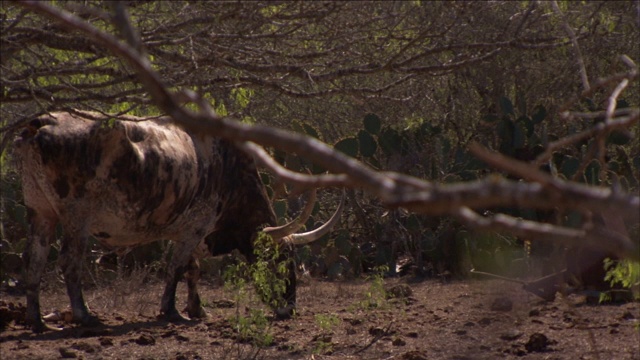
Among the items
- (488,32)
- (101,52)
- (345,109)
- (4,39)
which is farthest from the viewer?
(345,109)

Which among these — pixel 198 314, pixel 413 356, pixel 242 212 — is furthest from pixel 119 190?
pixel 413 356

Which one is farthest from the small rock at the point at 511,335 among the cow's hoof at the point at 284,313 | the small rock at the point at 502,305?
the cow's hoof at the point at 284,313

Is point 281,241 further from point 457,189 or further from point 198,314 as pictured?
point 457,189

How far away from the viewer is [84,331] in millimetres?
7219

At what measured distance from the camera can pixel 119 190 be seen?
7391 mm

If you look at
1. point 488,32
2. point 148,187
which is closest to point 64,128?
point 148,187

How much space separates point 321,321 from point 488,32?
407cm

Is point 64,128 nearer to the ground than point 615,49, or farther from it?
nearer to the ground

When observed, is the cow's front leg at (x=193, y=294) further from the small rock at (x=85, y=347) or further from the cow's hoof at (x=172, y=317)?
the small rock at (x=85, y=347)

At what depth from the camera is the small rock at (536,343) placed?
6.54 metres

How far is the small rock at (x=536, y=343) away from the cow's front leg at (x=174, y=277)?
9.95 feet

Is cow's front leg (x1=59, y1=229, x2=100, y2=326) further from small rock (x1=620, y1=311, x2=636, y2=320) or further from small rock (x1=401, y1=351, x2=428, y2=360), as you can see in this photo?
small rock (x1=620, y1=311, x2=636, y2=320)

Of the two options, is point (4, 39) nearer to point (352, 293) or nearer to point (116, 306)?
point (116, 306)

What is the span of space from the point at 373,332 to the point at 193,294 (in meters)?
1.91
